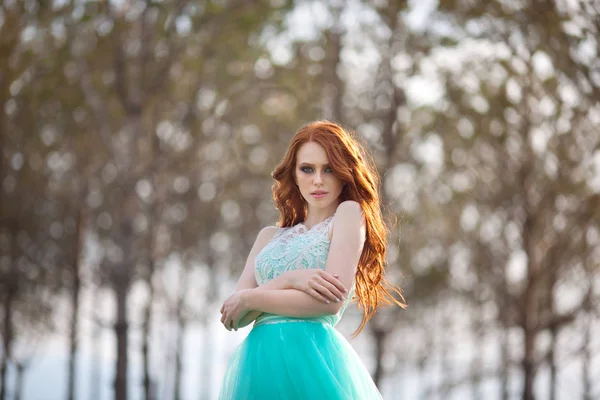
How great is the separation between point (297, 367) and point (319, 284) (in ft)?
1.10

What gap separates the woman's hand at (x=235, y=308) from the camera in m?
3.32

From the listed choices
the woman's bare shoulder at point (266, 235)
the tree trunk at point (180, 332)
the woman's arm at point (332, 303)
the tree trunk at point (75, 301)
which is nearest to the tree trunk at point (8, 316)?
the tree trunk at point (75, 301)

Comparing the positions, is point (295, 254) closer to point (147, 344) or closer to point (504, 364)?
point (504, 364)

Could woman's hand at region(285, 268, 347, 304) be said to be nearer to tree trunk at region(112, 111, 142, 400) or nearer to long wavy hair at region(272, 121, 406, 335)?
long wavy hair at region(272, 121, 406, 335)

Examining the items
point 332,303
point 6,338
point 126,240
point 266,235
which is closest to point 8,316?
point 6,338

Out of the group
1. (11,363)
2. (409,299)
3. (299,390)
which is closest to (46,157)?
(11,363)

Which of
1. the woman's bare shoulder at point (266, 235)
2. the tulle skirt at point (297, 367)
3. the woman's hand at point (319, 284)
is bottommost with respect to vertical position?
the tulle skirt at point (297, 367)

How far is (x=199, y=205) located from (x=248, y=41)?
7.56 metres

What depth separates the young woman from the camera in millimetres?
3234

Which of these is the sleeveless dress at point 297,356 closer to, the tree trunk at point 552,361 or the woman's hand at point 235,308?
the woman's hand at point 235,308

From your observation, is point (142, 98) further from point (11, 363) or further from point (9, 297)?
point (11, 363)

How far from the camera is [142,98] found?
1138 cm

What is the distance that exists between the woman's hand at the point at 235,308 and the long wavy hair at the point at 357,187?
0.56 m

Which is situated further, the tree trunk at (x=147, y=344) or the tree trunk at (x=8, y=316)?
the tree trunk at (x=8, y=316)
